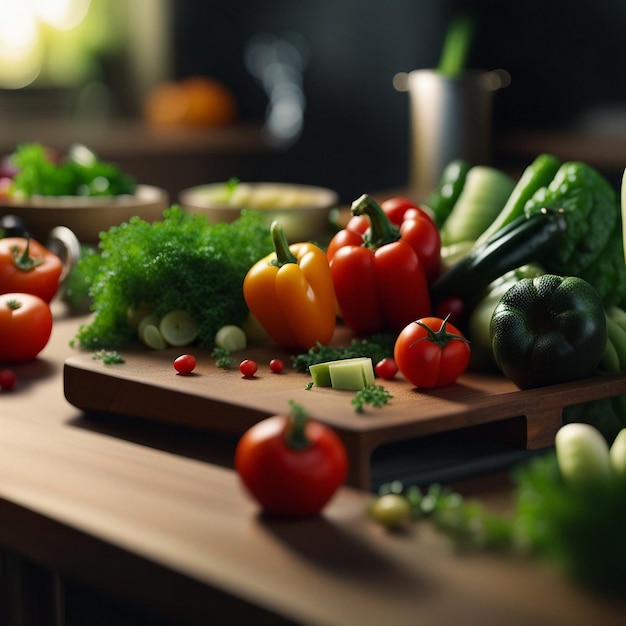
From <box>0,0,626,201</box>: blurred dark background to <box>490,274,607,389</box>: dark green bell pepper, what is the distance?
2.98 meters

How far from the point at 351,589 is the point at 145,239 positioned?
3.24 ft

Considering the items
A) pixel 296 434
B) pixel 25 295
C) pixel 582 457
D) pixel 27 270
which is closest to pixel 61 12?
pixel 27 270

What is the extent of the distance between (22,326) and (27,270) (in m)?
0.25

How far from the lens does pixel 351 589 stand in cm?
101

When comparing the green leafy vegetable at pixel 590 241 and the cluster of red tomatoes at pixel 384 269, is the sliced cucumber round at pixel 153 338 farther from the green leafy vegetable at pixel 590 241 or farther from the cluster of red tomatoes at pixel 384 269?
the green leafy vegetable at pixel 590 241

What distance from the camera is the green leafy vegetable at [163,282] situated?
5.98 ft

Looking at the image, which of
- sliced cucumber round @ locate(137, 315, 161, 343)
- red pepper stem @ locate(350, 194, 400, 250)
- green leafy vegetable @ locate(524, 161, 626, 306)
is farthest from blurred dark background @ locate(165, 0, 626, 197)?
sliced cucumber round @ locate(137, 315, 161, 343)

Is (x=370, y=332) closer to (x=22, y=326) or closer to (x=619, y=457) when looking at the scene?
(x=22, y=326)

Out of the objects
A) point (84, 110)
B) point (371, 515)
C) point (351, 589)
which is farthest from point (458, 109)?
point (84, 110)

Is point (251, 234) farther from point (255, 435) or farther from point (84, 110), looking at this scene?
point (84, 110)

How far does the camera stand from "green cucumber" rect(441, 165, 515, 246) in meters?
2.07

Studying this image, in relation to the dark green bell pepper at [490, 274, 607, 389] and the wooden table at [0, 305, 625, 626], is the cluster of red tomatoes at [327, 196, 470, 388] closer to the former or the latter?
the dark green bell pepper at [490, 274, 607, 389]

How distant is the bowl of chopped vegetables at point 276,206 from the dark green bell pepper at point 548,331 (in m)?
0.90

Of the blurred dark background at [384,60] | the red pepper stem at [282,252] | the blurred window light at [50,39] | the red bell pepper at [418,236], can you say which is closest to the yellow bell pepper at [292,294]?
the red pepper stem at [282,252]
